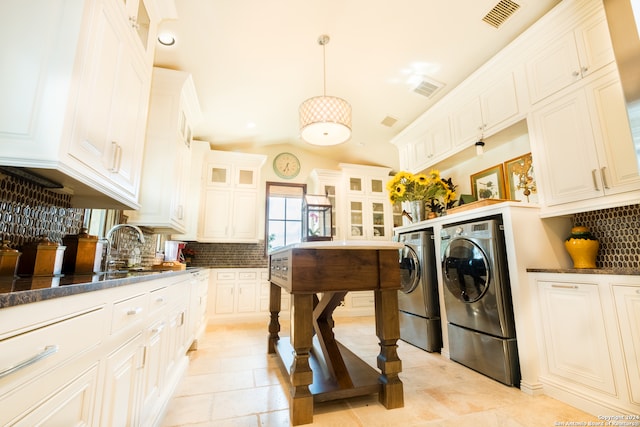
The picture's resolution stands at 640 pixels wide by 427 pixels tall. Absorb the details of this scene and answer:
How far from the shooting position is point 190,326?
2.69 m

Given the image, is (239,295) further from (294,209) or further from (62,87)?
(62,87)

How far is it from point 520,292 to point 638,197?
0.89 metres

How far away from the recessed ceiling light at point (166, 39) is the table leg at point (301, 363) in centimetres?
264

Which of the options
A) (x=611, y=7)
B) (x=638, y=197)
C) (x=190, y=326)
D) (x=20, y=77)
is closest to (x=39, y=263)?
(x=20, y=77)

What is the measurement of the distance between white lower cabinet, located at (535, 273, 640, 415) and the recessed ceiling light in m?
3.67

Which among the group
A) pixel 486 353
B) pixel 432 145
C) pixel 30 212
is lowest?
pixel 486 353

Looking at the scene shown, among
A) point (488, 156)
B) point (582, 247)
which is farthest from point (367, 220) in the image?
point (582, 247)

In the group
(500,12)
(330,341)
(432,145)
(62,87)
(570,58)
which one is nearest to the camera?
(62,87)

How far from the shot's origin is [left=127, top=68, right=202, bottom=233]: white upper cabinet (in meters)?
2.72

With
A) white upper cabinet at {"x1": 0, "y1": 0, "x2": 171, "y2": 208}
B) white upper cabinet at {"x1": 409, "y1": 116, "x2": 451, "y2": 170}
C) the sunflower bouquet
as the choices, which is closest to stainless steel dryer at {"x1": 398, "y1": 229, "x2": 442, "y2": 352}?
the sunflower bouquet

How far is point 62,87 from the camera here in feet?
3.57

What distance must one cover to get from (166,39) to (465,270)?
344 centimetres

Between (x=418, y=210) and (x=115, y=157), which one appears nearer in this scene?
(x=115, y=157)

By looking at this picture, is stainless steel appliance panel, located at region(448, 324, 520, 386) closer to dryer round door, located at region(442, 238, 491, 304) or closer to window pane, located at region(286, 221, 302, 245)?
dryer round door, located at region(442, 238, 491, 304)
